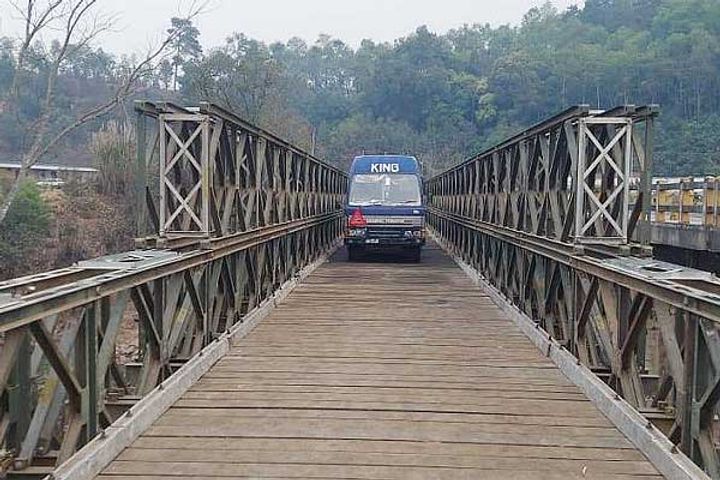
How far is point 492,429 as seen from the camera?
5.50 metres

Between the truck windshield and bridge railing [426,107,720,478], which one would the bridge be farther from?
the truck windshield

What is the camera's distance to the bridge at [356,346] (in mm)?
4574

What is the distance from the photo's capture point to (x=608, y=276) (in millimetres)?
5848

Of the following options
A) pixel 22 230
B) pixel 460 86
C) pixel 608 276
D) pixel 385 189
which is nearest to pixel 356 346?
pixel 608 276

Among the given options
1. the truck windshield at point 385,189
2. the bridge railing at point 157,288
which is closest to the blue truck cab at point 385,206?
the truck windshield at point 385,189

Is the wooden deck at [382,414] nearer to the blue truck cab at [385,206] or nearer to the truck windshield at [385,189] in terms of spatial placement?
the blue truck cab at [385,206]

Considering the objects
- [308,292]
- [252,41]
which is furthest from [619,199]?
[252,41]

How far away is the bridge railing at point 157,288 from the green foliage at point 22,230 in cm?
1374

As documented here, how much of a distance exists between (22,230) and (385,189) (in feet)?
41.4

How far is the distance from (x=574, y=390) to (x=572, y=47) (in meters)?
86.6

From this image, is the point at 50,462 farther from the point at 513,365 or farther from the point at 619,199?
the point at 619,199

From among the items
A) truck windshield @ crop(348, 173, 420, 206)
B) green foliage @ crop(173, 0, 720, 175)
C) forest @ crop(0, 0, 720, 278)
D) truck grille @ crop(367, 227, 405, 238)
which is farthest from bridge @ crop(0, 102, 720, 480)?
green foliage @ crop(173, 0, 720, 175)

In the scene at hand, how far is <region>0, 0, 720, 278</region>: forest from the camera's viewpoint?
42969 millimetres

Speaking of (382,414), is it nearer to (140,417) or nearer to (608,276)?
(140,417)
